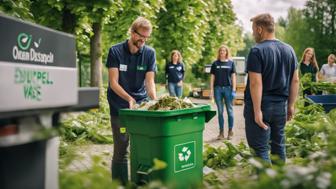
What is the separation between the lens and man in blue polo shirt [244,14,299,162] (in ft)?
17.6

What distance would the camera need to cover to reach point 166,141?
212 inches

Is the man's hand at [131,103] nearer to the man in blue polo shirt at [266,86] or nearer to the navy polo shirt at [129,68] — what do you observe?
the navy polo shirt at [129,68]

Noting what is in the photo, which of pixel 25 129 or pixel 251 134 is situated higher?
pixel 25 129

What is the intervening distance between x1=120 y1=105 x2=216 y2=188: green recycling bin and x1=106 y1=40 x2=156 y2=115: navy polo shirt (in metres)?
0.43

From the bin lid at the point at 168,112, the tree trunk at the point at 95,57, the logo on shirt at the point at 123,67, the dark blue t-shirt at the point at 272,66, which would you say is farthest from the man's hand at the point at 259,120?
the tree trunk at the point at 95,57

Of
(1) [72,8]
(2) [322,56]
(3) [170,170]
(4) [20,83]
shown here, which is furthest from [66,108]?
(2) [322,56]

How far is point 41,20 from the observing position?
13.4 meters

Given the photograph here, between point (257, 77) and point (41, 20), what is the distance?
29.8ft

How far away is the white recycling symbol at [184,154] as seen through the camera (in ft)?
18.4

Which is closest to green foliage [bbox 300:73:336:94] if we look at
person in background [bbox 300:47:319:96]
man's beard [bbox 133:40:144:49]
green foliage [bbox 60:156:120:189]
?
person in background [bbox 300:47:319:96]

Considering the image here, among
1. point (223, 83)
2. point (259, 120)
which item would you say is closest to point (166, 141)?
point (259, 120)

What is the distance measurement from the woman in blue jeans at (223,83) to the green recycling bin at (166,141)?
18.0ft

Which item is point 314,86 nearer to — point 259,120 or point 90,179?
point 259,120

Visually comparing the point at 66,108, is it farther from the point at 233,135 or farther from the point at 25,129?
the point at 233,135
